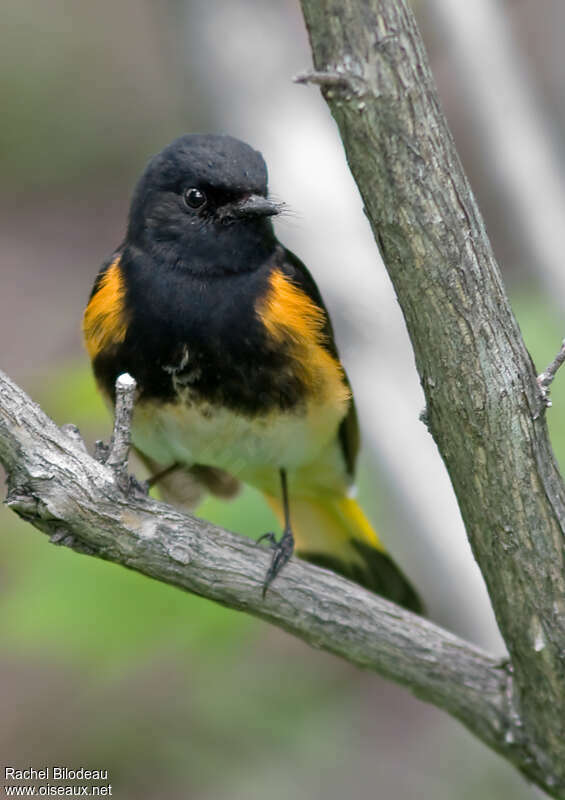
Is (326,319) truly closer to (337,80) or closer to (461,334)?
(461,334)

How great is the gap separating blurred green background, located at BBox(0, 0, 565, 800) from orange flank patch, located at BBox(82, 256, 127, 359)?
1.30 ft

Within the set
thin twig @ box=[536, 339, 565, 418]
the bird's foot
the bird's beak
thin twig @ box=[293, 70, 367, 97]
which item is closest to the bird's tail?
the bird's foot

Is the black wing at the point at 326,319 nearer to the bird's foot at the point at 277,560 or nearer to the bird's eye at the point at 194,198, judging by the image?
the bird's eye at the point at 194,198

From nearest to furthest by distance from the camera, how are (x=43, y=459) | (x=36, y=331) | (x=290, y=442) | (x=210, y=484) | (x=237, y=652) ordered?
(x=43, y=459), (x=290, y=442), (x=237, y=652), (x=210, y=484), (x=36, y=331)

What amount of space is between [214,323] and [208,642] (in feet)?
3.50

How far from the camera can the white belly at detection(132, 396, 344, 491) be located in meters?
3.29

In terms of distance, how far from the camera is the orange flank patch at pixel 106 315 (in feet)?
10.8

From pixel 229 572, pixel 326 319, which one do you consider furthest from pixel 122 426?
pixel 326 319

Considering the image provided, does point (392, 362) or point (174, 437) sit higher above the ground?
point (174, 437)

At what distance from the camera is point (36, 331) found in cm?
759

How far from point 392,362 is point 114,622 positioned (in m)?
1.55

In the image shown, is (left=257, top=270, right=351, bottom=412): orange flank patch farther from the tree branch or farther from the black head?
the tree branch

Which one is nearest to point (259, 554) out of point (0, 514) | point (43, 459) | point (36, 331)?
point (43, 459)

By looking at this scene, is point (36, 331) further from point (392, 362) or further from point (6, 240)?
point (392, 362)
